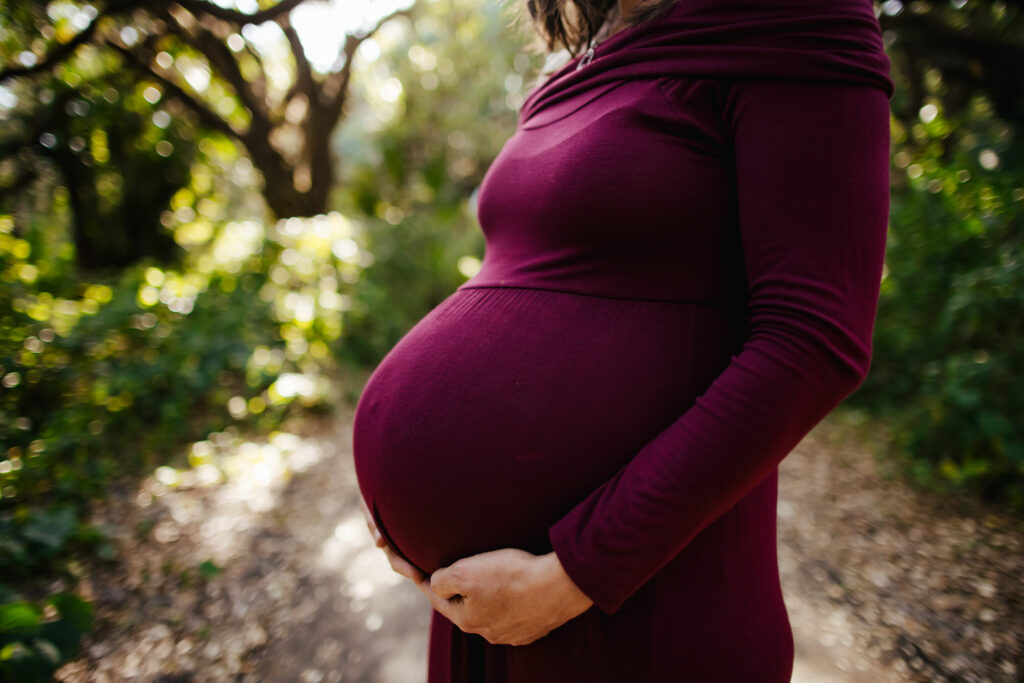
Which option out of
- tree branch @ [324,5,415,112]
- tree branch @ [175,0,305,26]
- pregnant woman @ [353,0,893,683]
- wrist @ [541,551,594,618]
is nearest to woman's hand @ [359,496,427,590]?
pregnant woman @ [353,0,893,683]

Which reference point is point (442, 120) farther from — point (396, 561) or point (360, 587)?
point (396, 561)

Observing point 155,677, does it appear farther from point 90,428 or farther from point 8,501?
point 90,428

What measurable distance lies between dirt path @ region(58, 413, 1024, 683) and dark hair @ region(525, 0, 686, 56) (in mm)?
2287

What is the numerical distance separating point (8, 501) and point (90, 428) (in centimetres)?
89

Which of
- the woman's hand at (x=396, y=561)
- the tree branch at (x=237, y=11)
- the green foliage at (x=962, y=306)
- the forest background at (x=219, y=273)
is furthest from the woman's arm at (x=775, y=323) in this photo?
the tree branch at (x=237, y=11)

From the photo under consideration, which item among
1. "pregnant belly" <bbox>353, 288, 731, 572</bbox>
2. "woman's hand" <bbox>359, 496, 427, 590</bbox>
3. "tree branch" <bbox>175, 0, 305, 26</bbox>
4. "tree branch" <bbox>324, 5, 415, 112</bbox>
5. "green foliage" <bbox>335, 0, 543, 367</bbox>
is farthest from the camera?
"green foliage" <bbox>335, 0, 543, 367</bbox>

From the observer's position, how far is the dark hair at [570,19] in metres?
1.02

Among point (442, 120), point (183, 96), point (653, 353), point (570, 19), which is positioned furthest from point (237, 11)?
point (442, 120)

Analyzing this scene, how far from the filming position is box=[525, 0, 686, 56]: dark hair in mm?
1018

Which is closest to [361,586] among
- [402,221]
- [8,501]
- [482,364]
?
[8,501]

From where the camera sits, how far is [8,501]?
2225 mm

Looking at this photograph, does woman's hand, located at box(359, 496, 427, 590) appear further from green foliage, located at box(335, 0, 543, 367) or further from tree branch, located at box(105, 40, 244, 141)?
tree branch, located at box(105, 40, 244, 141)

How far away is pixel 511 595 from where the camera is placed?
2.19ft

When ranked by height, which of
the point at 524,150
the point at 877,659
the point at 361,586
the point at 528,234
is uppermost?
the point at 524,150
